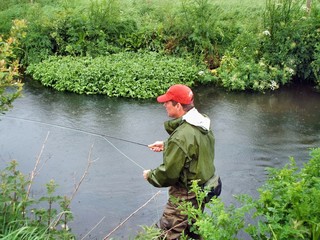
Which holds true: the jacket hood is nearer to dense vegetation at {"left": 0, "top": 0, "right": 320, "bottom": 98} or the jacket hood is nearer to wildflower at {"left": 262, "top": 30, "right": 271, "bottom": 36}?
dense vegetation at {"left": 0, "top": 0, "right": 320, "bottom": 98}

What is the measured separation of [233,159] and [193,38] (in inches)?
179

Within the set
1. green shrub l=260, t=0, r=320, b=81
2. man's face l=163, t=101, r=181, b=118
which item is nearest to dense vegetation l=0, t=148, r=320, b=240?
man's face l=163, t=101, r=181, b=118

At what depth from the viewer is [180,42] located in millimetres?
11289

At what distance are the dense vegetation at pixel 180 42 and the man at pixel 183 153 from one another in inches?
214

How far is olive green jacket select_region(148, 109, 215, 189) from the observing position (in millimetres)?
3941

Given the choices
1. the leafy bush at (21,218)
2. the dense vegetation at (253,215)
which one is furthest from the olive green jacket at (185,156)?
the leafy bush at (21,218)

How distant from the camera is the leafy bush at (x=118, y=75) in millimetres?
9672

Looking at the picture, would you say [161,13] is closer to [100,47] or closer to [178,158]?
[100,47]

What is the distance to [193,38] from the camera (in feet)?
35.4

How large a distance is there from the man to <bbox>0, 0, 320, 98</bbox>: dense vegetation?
5.45m

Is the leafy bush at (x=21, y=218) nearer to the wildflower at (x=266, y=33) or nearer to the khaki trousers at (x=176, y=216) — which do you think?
the khaki trousers at (x=176, y=216)

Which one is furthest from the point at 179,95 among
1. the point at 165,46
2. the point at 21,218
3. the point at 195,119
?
the point at 165,46

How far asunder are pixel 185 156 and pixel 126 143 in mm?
3554

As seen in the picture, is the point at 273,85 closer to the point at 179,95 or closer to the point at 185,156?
the point at 179,95
